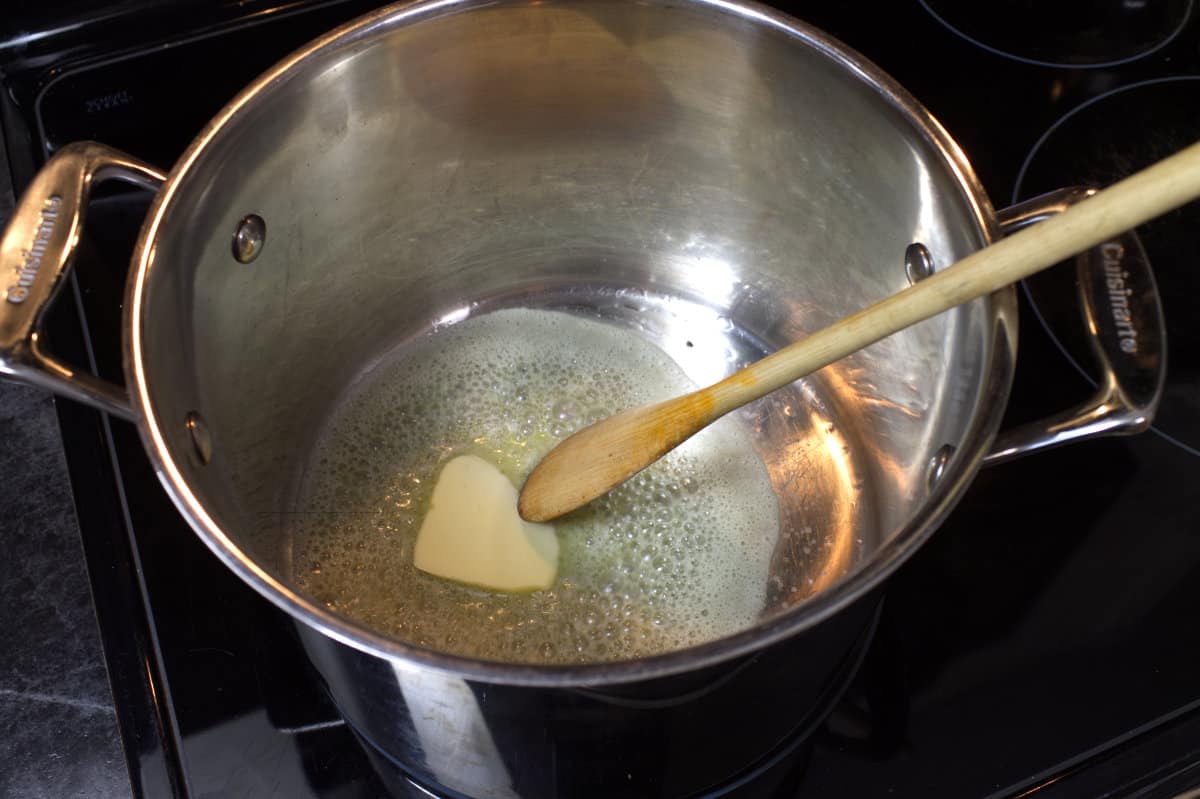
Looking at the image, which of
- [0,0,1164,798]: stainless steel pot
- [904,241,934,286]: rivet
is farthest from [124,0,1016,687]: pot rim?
[904,241,934,286]: rivet

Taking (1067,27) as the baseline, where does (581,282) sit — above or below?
below

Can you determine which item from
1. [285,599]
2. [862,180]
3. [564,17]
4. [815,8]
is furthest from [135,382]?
[815,8]

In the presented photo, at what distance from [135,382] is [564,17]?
44 centimetres

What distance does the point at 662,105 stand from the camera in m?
0.90

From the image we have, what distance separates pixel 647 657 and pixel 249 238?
1.58 ft

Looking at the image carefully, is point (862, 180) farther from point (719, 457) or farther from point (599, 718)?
point (599, 718)

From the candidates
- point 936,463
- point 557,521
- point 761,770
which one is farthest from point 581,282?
point 761,770

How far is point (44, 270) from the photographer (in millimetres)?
584

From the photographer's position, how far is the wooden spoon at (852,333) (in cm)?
51

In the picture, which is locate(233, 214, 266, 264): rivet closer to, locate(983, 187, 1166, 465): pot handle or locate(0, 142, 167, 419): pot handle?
locate(0, 142, 167, 419): pot handle

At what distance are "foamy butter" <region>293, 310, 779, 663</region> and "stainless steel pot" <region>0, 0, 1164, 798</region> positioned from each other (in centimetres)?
3

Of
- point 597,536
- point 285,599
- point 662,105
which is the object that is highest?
point 662,105

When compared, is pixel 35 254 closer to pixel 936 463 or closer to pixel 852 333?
pixel 852 333

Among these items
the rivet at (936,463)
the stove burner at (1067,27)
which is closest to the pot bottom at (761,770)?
the rivet at (936,463)
